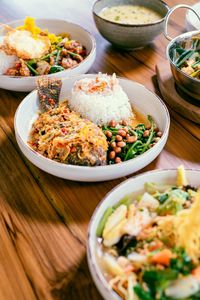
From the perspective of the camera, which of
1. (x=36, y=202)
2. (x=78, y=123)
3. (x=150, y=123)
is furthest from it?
(x=150, y=123)

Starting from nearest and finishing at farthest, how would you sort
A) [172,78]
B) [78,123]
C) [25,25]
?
[78,123] < [172,78] < [25,25]

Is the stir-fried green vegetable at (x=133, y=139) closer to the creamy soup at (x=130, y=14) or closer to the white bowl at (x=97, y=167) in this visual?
the white bowl at (x=97, y=167)

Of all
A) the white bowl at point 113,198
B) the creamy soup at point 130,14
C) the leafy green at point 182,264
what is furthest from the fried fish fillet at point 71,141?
the creamy soup at point 130,14

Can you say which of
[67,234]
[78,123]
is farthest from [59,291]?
[78,123]

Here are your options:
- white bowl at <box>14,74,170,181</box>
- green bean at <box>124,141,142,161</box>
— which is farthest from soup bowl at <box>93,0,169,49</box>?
green bean at <box>124,141,142,161</box>

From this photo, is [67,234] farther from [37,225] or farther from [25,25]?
[25,25]

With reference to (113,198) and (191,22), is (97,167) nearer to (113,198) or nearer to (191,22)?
(113,198)
